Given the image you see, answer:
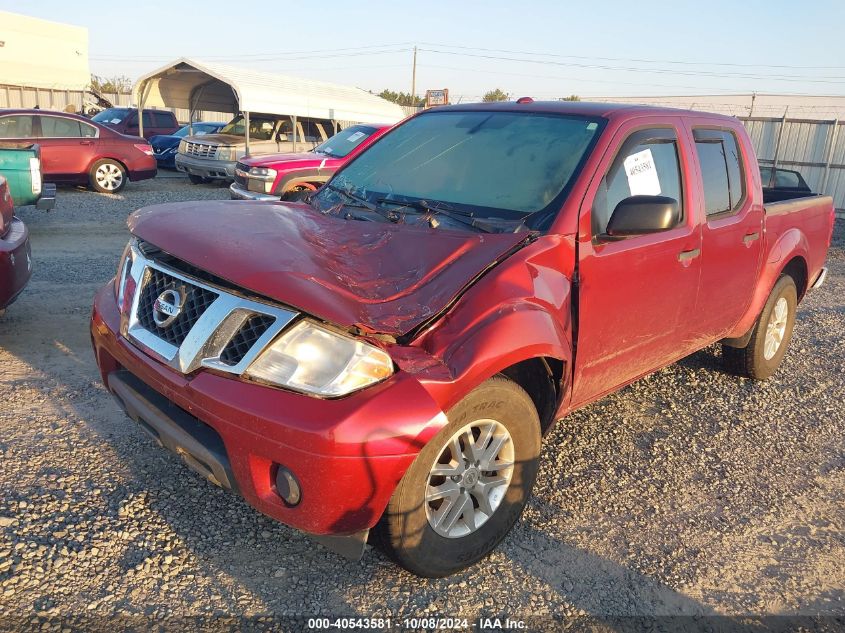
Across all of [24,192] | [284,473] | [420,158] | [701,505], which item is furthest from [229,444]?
[24,192]

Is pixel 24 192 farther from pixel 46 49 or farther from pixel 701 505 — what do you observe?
pixel 46 49

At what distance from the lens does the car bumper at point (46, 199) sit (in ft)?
28.5

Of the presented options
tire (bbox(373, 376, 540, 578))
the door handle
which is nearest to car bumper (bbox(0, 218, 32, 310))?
tire (bbox(373, 376, 540, 578))

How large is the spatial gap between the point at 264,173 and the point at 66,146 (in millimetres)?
5555

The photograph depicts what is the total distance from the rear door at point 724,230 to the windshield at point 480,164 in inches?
40.6

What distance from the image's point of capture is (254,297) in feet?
7.74

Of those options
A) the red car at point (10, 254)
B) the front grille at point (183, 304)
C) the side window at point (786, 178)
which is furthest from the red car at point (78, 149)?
the front grille at point (183, 304)

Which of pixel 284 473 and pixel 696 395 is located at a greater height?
pixel 284 473

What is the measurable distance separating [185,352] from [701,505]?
2.64m

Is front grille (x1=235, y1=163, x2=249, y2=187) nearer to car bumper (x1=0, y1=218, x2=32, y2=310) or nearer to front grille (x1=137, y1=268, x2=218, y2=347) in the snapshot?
car bumper (x1=0, y1=218, x2=32, y2=310)

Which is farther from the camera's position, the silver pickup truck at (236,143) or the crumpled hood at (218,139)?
the crumpled hood at (218,139)

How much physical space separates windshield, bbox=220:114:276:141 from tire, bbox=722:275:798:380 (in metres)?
12.9

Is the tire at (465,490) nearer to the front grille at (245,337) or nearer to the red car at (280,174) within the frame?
the front grille at (245,337)

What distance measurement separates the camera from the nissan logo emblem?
8.29 feet
